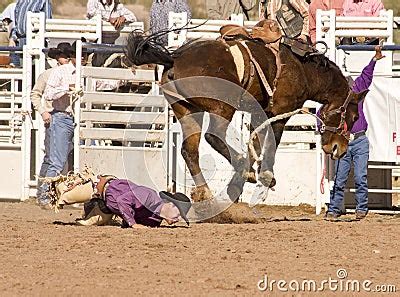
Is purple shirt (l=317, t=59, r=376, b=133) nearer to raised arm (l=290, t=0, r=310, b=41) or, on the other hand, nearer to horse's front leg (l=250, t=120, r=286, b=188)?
horse's front leg (l=250, t=120, r=286, b=188)

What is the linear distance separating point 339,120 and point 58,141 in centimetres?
362

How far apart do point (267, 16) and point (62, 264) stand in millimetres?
7174

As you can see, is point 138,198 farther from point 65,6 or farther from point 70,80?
point 65,6

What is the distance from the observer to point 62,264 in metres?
A: 7.11

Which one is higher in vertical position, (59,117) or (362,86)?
(362,86)

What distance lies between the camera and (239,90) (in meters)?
10.1

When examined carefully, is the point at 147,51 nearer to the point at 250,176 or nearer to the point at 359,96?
the point at 250,176

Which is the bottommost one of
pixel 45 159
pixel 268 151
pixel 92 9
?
pixel 45 159

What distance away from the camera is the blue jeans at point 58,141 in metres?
12.8

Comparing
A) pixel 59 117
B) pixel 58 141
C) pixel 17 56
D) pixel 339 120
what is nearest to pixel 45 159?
pixel 58 141

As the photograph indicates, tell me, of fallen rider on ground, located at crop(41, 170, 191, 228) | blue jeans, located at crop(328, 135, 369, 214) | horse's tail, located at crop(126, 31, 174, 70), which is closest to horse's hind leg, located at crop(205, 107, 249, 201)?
horse's tail, located at crop(126, 31, 174, 70)

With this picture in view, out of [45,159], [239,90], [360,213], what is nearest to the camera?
[239,90]

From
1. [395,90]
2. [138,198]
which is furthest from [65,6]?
[138,198]

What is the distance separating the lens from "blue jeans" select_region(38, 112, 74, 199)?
12812mm
